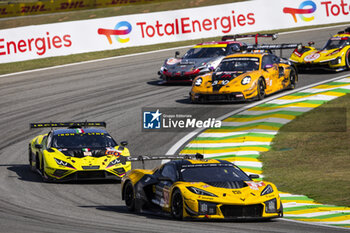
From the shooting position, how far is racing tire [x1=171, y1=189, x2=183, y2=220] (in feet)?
38.2

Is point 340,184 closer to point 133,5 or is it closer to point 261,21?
point 261,21

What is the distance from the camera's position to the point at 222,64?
24875mm

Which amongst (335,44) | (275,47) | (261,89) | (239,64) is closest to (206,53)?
(275,47)

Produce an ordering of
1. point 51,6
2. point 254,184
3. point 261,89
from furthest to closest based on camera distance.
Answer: point 51,6, point 261,89, point 254,184

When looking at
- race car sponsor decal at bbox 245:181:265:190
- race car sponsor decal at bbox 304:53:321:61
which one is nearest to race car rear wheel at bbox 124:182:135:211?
race car sponsor decal at bbox 245:181:265:190

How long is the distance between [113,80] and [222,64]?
18.2 feet

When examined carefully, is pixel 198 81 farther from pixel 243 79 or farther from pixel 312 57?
pixel 312 57

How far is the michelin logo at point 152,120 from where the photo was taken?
70.7 ft

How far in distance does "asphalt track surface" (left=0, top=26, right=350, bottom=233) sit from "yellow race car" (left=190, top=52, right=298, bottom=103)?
0.44 m

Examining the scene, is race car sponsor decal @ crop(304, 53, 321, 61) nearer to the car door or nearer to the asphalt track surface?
the asphalt track surface

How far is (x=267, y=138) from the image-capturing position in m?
19.3

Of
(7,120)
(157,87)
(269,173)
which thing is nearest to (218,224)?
(269,173)

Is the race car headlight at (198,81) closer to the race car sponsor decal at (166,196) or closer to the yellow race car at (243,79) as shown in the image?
the yellow race car at (243,79)

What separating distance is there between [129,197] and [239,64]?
11907 mm
